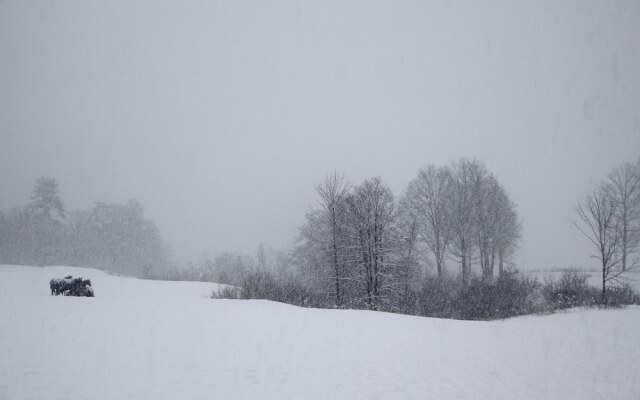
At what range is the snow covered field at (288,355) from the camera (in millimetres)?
4883

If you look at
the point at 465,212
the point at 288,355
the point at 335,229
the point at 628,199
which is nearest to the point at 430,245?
the point at 465,212

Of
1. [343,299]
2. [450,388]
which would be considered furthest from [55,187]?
[450,388]

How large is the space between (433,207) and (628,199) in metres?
15.3

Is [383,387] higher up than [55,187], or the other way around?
[55,187]

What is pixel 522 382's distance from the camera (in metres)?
5.94

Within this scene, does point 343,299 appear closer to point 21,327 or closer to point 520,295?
point 520,295

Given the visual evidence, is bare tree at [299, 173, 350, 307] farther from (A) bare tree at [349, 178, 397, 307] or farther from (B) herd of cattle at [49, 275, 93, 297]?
(B) herd of cattle at [49, 275, 93, 297]

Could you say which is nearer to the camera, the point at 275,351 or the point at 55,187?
the point at 275,351

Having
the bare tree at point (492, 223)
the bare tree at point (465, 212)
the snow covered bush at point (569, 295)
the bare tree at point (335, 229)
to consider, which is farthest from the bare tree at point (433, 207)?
the snow covered bush at point (569, 295)

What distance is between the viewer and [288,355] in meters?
6.73

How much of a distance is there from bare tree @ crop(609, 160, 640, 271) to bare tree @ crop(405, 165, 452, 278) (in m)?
12.7

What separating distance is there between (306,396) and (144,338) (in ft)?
15.3

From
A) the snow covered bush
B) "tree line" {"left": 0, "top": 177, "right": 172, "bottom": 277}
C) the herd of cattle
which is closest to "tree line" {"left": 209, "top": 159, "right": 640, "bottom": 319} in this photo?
the snow covered bush

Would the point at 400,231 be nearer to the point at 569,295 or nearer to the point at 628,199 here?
the point at 569,295
